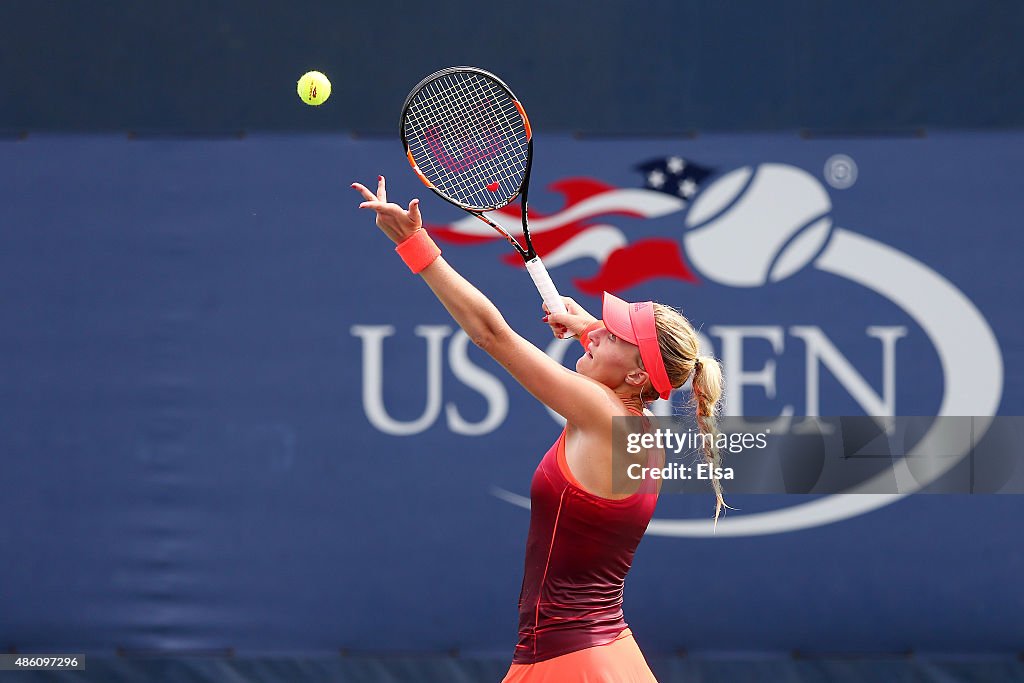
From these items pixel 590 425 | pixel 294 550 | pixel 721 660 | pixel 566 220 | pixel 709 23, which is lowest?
pixel 721 660

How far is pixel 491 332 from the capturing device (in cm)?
230

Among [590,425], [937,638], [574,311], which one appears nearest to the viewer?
[590,425]

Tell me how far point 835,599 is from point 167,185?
2690 millimetres

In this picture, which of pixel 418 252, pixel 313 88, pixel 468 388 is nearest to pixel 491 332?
pixel 418 252

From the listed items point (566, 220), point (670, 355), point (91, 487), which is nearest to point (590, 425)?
point (670, 355)

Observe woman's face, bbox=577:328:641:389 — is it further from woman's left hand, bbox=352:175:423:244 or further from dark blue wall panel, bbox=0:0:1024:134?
dark blue wall panel, bbox=0:0:1024:134

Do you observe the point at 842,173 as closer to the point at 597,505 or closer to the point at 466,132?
the point at 466,132

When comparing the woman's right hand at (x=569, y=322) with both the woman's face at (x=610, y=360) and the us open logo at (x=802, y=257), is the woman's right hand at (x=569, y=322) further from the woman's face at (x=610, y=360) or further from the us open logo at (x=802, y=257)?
the us open logo at (x=802, y=257)

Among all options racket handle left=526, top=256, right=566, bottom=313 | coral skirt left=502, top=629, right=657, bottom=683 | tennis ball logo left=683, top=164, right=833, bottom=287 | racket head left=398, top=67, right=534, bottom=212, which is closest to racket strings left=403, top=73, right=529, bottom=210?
racket head left=398, top=67, right=534, bottom=212

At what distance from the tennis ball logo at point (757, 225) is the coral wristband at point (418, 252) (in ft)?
6.34

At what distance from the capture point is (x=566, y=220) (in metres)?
4.12

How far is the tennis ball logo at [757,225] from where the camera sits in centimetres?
411

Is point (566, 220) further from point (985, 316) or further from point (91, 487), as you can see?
point (91, 487)

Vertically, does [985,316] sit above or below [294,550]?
above
